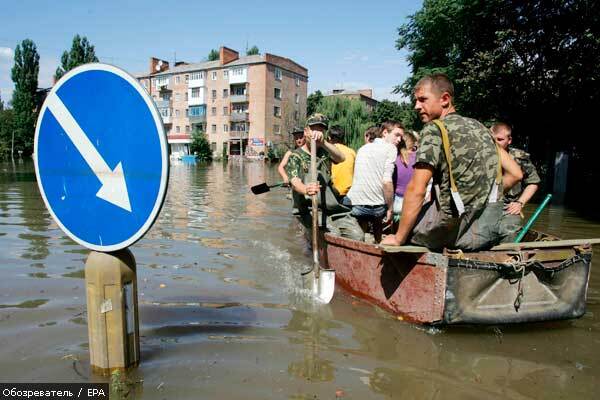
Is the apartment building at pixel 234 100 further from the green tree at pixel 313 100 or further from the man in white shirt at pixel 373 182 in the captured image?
the man in white shirt at pixel 373 182

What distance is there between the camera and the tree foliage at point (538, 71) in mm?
17188

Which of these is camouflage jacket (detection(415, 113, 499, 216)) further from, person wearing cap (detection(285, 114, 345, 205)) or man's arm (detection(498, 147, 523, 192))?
person wearing cap (detection(285, 114, 345, 205))

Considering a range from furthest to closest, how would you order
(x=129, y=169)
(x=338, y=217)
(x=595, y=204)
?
(x=595, y=204) → (x=338, y=217) → (x=129, y=169)

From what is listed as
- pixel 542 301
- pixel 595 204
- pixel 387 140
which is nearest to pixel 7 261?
pixel 387 140

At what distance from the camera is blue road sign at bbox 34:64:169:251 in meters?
2.39

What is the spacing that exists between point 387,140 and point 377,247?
2.28 metres

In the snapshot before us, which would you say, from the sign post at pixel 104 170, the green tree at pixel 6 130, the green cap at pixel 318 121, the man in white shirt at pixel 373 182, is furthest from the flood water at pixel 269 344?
the green tree at pixel 6 130

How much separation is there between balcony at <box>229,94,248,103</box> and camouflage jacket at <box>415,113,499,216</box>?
68.2 metres

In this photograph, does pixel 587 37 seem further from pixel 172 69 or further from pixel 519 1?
pixel 172 69

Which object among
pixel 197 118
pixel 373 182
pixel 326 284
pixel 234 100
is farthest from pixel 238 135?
pixel 326 284

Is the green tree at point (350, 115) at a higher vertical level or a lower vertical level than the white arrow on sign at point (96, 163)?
higher

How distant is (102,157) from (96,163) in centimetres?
5

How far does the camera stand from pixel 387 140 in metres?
6.22

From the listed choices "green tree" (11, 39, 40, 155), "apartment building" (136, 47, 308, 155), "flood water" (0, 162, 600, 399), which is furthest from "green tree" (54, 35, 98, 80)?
"flood water" (0, 162, 600, 399)
